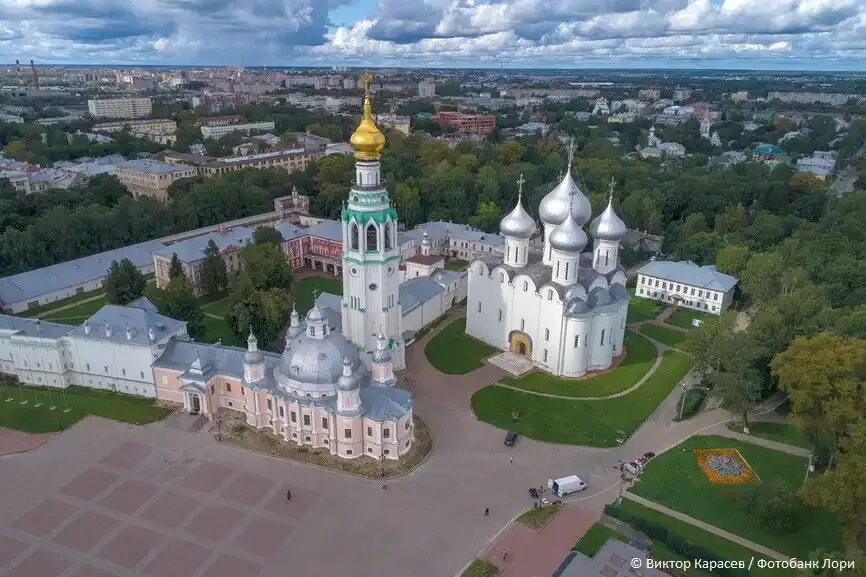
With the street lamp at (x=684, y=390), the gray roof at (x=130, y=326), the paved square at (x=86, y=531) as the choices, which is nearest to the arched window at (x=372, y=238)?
the gray roof at (x=130, y=326)

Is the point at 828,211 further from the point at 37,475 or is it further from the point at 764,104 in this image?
the point at 764,104

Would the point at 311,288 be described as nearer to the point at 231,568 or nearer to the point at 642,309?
the point at 642,309

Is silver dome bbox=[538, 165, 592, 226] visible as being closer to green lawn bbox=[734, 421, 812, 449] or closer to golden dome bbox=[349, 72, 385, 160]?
golden dome bbox=[349, 72, 385, 160]

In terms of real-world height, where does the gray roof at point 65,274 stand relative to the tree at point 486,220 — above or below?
below

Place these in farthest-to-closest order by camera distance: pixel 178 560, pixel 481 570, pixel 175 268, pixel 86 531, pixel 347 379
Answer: pixel 175 268 < pixel 347 379 < pixel 86 531 < pixel 178 560 < pixel 481 570

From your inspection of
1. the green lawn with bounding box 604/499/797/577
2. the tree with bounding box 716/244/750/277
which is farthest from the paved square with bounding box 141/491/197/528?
the tree with bounding box 716/244/750/277

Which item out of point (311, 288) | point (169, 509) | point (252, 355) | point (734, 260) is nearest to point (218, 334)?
point (311, 288)

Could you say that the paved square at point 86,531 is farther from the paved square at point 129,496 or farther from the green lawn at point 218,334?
the green lawn at point 218,334
